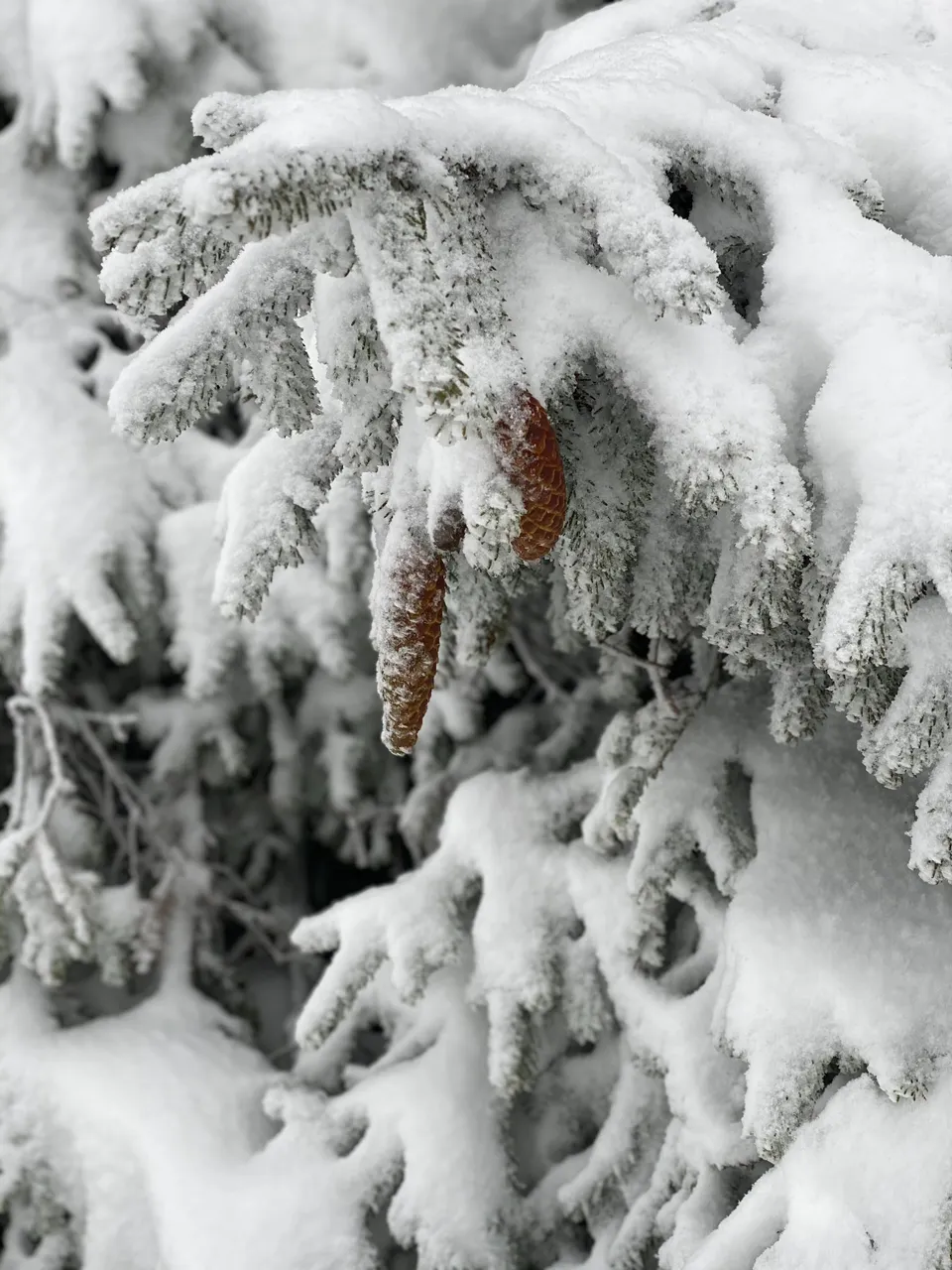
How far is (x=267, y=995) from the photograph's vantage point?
3.79m

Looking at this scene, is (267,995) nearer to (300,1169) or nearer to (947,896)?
(300,1169)

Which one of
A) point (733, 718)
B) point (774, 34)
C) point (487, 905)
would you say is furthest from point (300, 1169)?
point (774, 34)

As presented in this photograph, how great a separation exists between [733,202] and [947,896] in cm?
106

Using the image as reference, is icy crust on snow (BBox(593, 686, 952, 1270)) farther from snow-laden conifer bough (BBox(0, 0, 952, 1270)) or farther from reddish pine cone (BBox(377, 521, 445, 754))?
reddish pine cone (BBox(377, 521, 445, 754))

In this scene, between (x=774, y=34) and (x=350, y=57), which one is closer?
(x=774, y=34)

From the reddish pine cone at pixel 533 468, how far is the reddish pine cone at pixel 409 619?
11 cm

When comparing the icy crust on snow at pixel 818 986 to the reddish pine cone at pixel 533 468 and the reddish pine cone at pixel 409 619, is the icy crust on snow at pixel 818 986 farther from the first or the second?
the reddish pine cone at pixel 409 619

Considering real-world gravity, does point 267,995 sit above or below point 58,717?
below

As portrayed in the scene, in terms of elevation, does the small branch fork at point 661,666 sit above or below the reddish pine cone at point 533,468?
below

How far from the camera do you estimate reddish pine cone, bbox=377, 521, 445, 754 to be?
1176mm

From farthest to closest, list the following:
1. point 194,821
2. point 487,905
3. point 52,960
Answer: point 194,821 < point 52,960 < point 487,905

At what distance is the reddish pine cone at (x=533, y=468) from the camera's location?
1.07m

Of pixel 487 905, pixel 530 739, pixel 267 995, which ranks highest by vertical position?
pixel 487 905

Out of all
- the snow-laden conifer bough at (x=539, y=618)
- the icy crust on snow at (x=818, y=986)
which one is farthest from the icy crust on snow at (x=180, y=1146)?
the icy crust on snow at (x=818, y=986)
